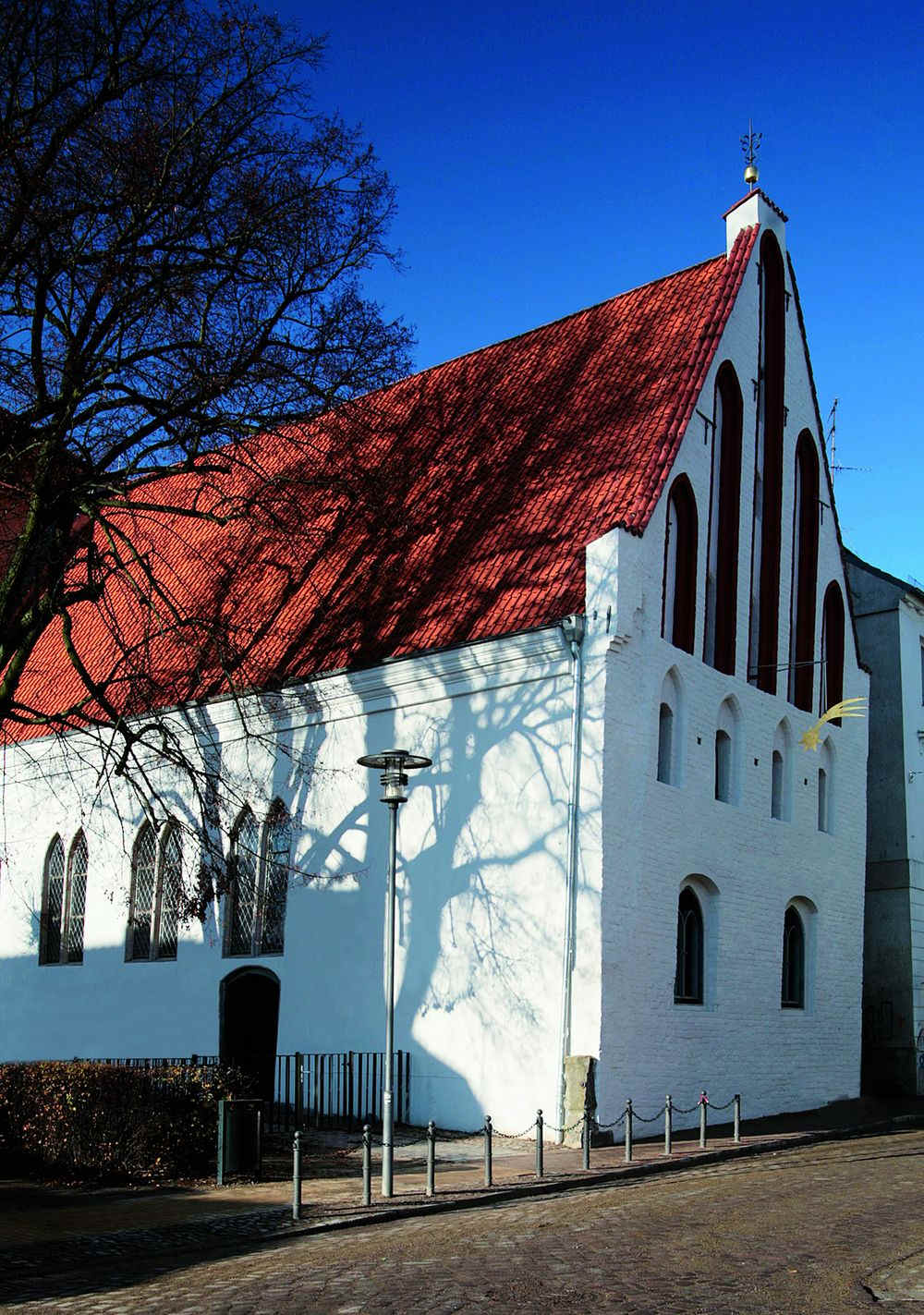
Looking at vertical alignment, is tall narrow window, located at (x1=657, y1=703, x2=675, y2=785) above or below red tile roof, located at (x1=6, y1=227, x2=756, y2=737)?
below

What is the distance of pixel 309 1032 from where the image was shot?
22.0 m

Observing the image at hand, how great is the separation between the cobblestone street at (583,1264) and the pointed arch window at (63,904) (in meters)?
16.2

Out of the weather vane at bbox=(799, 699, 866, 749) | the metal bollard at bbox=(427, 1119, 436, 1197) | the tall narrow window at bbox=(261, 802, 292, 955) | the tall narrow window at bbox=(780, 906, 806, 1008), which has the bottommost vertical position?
the metal bollard at bbox=(427, 1119, 436, 1197)

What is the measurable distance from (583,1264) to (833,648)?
18.7 meters

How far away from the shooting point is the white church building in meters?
19.7

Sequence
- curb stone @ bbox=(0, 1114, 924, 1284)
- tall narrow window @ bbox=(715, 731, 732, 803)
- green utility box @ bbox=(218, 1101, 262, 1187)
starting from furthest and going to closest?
1. tall narrow window @ bbox=(715, 731, 732, 803)
2. green utility box @ bbox=(218, 1101, 262, 1187)
3. curb stone @ bbox=(0, 1114, 924, 1284)

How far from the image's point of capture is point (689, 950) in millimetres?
21531

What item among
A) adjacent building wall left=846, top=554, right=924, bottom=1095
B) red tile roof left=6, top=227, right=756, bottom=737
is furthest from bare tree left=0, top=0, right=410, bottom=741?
adjacent building wall left=846, top=554, right=924, bottom=1095

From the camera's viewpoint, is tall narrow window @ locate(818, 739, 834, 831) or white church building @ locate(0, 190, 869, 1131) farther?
tall narrow window @ locate(818, 739, 834, 831)

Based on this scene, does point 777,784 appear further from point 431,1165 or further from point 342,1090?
point 431,1165

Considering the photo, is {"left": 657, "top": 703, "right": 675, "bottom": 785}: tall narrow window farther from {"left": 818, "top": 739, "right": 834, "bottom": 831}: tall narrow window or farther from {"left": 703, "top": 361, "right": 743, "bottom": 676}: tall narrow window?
{"left": 818, "top": 739, "right": 834, "bottom": 831}: tall narrow window

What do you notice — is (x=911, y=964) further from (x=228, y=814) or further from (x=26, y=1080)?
(x=26, y=1080)

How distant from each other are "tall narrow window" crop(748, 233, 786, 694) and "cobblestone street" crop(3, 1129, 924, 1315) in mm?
11761

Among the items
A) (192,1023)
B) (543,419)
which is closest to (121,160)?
(543,419)
